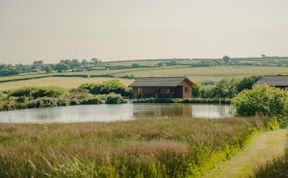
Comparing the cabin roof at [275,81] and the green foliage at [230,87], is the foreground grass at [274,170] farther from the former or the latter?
the green foliage at [230,87]

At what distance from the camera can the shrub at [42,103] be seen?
56719 mm

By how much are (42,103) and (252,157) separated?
45.9 meters

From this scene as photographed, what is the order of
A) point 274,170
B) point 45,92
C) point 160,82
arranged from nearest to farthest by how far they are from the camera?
point 274,170 → point 45,92 → point 160,82

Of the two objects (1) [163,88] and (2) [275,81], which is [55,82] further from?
(2) [275,81]

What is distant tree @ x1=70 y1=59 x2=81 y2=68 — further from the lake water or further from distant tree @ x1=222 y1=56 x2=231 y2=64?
the lake water

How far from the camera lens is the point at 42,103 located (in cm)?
5747

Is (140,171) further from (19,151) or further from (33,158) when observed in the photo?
(19,151)

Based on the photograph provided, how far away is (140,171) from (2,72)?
12448 cm

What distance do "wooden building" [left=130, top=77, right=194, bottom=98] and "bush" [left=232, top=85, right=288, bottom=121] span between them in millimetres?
36379

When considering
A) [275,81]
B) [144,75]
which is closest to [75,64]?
[144,75]

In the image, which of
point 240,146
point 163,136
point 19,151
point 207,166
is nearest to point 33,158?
point 19,151

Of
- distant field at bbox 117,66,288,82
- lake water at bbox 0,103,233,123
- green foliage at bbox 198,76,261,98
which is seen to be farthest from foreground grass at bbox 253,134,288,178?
distant field at bbox 117,66,288,82

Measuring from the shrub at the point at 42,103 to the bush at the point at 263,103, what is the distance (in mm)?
34394

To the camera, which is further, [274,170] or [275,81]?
[275,81]
